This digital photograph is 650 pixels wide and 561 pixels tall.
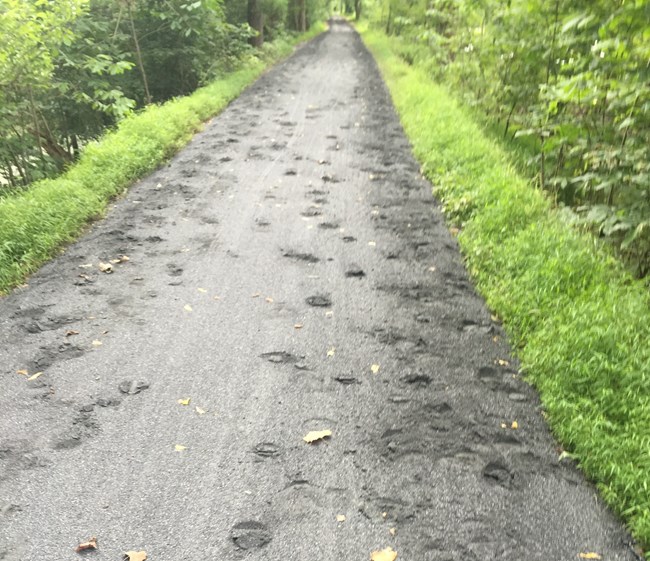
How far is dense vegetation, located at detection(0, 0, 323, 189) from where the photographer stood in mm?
6633

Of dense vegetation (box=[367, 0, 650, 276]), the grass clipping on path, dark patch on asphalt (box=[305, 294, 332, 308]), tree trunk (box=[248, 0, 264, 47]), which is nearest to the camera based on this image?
the grass clipping on path

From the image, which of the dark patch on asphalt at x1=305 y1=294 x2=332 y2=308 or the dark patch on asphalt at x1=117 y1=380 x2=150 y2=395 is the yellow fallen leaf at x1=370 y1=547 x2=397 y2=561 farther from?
the dark patch on asphalt at x1=305 y1=294 x2=332 y2=308

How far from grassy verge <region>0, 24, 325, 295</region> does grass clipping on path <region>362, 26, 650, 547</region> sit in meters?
3.67

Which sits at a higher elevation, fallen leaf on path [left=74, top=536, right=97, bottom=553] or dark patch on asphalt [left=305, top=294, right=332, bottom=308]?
fallen leaf on path [left=74, top=536, right=97, bottom=553]

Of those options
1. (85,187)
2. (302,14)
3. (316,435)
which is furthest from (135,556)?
(302,14)

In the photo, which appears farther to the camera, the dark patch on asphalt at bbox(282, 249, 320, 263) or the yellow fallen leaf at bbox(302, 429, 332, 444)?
the dark patch on asphalt at bbox(282, 249, 320, 263)

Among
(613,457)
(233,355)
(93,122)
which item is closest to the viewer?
(613,457)

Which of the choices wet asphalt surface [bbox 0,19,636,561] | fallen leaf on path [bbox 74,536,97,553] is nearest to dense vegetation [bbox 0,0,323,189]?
wet asphalt surface [bbox 0,19,636,561]

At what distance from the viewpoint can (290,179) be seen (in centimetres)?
627

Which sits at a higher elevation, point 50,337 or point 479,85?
point 479,85

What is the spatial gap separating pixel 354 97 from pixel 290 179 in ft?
18.1

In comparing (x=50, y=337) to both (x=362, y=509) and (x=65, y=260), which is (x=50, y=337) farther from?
(x=362, y=509)

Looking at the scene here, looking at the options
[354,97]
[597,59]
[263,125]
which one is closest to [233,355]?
[597,59]

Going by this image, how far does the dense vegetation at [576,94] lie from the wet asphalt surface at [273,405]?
141cm
